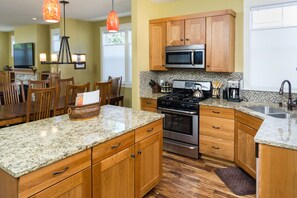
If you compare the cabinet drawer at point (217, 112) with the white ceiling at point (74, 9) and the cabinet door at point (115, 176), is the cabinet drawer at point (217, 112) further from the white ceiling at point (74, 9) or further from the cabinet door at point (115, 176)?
the white ceiling at point (74, 9)

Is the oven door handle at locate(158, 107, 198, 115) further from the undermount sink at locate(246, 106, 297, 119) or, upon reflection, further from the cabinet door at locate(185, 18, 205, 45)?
the cabinet door at locate(185, 18, 205, 45)

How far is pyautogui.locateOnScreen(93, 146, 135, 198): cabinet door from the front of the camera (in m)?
1.84

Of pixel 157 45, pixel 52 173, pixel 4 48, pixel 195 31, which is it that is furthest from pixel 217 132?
pixel 4 48

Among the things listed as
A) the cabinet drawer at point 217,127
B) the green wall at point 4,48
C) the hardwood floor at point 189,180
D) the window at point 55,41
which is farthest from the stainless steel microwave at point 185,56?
the green wall at point 4,48

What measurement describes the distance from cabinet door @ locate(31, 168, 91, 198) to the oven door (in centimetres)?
228

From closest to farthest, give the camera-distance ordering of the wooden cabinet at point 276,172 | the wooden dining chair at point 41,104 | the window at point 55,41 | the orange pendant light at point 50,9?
1. the wooden cabinet at point 276,172
2. the orange pendant light at point 50,9
3. the wooden dining chair at point 41,104
4. the window at point 55,41

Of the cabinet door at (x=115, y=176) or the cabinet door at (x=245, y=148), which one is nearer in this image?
the cabinet door at (x=115, y=176)

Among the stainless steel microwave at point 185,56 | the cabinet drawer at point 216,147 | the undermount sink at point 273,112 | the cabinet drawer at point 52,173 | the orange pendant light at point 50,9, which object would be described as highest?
the orange pendant light at point 50,9

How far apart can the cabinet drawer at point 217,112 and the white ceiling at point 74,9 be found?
2.63m

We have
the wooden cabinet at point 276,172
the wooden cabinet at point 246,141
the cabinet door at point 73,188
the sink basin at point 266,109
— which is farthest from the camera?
the sink basin at point 266,109

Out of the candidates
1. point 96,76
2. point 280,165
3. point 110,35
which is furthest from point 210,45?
point 96,76

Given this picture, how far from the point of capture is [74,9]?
Answer: 214 inches

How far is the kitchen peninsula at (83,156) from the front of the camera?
1400 millimetres

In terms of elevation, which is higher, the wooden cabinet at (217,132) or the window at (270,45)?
the window at (270,45)
